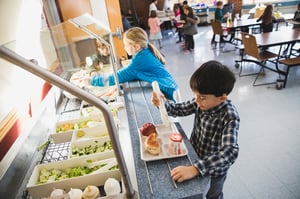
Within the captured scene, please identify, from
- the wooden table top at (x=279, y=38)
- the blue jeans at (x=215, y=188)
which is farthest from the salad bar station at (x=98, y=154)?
the wooden table top at (x=279, y=38)

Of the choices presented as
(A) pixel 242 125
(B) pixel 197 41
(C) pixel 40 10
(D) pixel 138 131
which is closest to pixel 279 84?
(A) pixel 242 125

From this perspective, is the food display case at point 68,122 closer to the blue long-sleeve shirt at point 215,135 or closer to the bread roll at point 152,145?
the bread roll at point 152,145

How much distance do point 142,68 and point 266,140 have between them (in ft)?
5.37

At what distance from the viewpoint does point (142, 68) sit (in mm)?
1802

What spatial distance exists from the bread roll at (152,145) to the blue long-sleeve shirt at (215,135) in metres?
0.20

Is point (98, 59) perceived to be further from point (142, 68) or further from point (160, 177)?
point (160, 177)

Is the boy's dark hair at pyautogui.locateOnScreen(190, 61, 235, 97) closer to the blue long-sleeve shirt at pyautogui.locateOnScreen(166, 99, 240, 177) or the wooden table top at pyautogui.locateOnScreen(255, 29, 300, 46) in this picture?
the blue long-sleeve shirt at pyautogui.locateOnScreen(166, 99, 240, 177)

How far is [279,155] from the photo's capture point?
6.89 feet

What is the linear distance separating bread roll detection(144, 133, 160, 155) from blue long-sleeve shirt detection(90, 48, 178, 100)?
0.73 metres

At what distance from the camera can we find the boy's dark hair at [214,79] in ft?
3.05

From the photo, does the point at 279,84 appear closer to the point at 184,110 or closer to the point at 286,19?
the point at 184,110

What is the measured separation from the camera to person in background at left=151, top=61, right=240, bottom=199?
860mm

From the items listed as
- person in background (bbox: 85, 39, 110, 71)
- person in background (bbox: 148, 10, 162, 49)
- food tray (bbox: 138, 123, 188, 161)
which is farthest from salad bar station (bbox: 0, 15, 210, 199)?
person in background (bbox: 148, 10, 162, 49)

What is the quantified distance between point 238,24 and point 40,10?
4873 millimetres
